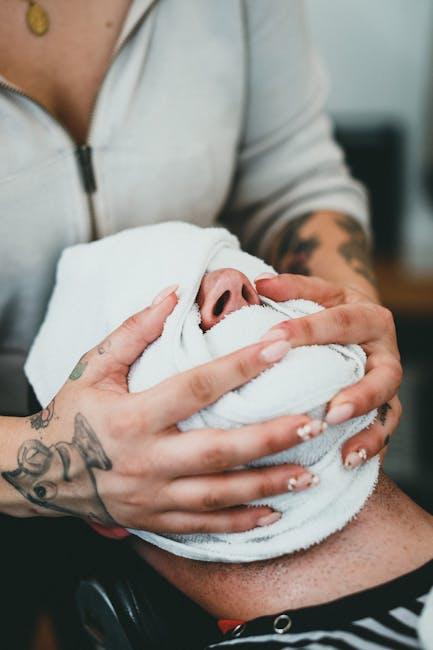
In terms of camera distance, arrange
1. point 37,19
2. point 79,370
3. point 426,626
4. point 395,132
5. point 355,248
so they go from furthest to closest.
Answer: point 395,132 < point 355,248 < point 37,19 < point 79,370 < point 426,626

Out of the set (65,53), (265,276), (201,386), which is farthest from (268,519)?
(65,53)

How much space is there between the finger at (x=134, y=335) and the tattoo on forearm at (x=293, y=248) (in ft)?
1.29

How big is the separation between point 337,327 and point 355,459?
4.9 inches

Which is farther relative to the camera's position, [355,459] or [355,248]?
[355,248]

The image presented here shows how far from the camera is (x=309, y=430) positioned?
1.93 ft

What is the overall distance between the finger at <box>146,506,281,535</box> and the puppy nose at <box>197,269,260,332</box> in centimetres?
18

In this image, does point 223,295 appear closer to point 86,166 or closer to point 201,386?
point 201,386

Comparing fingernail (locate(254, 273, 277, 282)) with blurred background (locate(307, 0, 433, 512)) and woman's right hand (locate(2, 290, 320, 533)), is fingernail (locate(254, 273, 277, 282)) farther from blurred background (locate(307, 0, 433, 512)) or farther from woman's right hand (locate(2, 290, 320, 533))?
blurred background (locate(307, 0, 433, 512))

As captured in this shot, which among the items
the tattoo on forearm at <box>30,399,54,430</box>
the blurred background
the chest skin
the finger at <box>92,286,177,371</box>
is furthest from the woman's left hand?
the blurred background

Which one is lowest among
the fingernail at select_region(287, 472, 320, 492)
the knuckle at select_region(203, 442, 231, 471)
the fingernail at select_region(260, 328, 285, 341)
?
the fingernail at select_region(287, 472, 320, 492)

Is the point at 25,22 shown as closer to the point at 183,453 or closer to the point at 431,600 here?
the point at 183,453

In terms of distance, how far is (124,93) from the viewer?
2.81 feet

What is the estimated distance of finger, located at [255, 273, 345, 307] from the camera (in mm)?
716

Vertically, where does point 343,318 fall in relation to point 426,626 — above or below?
above
